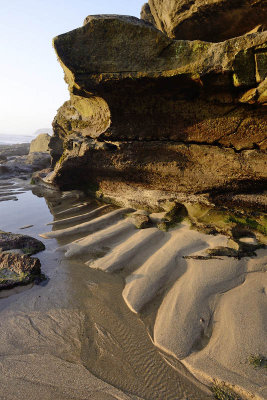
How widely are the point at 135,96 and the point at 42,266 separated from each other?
3.28 meters

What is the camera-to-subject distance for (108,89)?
14.0 feet

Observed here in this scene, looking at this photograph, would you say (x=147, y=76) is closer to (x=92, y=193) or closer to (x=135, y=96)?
(x=135, y=96)

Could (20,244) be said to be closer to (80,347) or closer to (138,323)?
(80,347)

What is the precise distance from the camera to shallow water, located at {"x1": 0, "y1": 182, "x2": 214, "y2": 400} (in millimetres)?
1906

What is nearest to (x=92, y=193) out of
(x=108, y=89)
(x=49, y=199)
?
(x=49, y=199)

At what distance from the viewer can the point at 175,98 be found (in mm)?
4172

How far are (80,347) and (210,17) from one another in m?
6.36

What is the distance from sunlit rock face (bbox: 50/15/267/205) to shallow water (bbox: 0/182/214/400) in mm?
2557

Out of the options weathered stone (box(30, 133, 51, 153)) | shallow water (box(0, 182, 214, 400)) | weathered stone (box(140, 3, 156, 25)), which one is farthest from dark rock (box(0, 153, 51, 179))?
shallow water (box(0, 182, 214, 400))

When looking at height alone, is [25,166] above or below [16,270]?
above

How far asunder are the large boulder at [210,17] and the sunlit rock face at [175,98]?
172 centimetres

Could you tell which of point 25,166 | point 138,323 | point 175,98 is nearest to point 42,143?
point 25,166

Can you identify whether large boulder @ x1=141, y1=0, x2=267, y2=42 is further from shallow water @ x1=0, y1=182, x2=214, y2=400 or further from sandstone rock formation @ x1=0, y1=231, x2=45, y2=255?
sandstone rock formation @ x1=0, y1=231, x2=45, y2=255

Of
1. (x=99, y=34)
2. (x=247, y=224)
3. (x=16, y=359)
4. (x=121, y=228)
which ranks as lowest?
(x=16, y=359)
